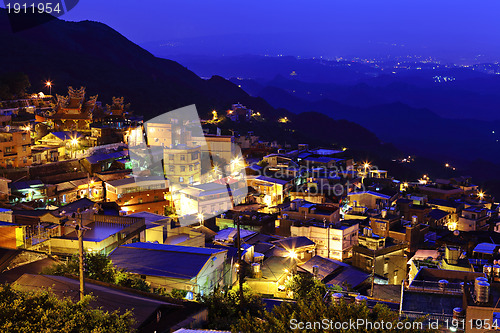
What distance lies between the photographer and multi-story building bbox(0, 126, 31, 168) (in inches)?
818

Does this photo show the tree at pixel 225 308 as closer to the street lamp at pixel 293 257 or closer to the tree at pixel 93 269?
the tree at pixel 93 269

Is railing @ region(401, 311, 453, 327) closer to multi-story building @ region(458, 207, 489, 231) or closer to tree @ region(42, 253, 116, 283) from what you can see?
tree @ region(42, 253, 116, 283)

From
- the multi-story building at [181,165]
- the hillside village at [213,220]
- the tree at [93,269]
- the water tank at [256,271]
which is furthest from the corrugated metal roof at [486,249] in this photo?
the multi-story building at [181,165]

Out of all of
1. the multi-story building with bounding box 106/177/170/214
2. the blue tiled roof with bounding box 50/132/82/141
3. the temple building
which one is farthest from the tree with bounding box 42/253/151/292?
the temple building

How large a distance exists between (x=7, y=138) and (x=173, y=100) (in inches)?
1614

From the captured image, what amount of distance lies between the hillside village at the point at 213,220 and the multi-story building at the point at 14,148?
6 cm

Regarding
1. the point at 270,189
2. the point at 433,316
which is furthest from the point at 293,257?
the point at 270,189

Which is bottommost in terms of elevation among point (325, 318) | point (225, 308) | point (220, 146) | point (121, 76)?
point (225, 308)

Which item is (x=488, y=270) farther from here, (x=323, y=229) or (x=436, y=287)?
(x=323, y=229)

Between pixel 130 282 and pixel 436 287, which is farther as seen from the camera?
pixel 130 282
